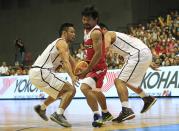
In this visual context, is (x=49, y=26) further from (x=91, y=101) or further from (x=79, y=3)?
(x=91, y=101)

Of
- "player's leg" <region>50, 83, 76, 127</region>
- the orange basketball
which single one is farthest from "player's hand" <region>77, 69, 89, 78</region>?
"player's leg" <region>50, 83, 76, 127</region>

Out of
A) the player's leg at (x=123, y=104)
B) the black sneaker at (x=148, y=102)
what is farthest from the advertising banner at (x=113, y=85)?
the player's leg at (x=123, y=104)

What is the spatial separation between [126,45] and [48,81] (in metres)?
1.65

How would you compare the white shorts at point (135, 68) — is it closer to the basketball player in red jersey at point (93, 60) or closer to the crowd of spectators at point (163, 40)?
the basketball player in red jersey at point (93, 60)

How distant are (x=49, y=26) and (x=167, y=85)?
16916 millimetres

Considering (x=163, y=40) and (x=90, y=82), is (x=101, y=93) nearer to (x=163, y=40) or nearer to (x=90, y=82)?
(x=90, y=82)

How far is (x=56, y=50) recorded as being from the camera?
28.7 feet

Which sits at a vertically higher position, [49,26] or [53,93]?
[49,26]

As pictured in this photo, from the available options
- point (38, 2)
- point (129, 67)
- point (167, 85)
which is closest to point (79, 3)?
point (38, 2)

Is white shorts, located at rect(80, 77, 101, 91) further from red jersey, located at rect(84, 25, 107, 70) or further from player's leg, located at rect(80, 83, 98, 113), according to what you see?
red jersey, located at rect(84, 25, 107, 70)

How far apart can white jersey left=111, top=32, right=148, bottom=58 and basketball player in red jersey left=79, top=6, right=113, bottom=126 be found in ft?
2.30

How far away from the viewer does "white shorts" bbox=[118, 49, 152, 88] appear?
29.6 feet

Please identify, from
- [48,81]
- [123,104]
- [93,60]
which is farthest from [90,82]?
[48,81]

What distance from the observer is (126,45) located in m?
9.15
